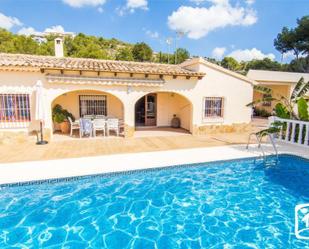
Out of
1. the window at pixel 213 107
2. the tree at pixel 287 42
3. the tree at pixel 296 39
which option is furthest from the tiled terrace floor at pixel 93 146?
the tree at pixel 287 42

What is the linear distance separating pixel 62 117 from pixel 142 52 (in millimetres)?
47026

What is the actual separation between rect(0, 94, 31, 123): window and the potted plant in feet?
8.39

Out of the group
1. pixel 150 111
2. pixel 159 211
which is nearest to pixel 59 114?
pixel 150 111

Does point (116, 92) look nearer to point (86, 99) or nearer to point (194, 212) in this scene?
point (86, 99)

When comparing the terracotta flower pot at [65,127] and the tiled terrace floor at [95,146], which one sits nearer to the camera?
the tiled terrace floor at [95,146]

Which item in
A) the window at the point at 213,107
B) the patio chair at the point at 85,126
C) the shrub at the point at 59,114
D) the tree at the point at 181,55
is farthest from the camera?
the tree at the point at 181,55

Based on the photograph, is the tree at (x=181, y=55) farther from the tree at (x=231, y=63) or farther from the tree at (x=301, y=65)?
the tree at (x=301, y=65)

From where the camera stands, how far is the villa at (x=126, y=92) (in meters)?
13.5

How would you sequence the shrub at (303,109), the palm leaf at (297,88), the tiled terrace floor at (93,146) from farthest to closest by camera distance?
the palm leaf at (297,88)
the shrub at (303,109)
the tiled terrace floor at (93,146)

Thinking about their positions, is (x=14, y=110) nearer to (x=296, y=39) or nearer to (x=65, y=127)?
(x=65, y=127)

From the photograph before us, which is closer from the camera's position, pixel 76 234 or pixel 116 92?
pixel 76 234

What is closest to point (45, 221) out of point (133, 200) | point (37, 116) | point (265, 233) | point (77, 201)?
point (77, 201)

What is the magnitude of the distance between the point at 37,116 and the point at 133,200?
872 centimetres

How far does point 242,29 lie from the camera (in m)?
29.5
